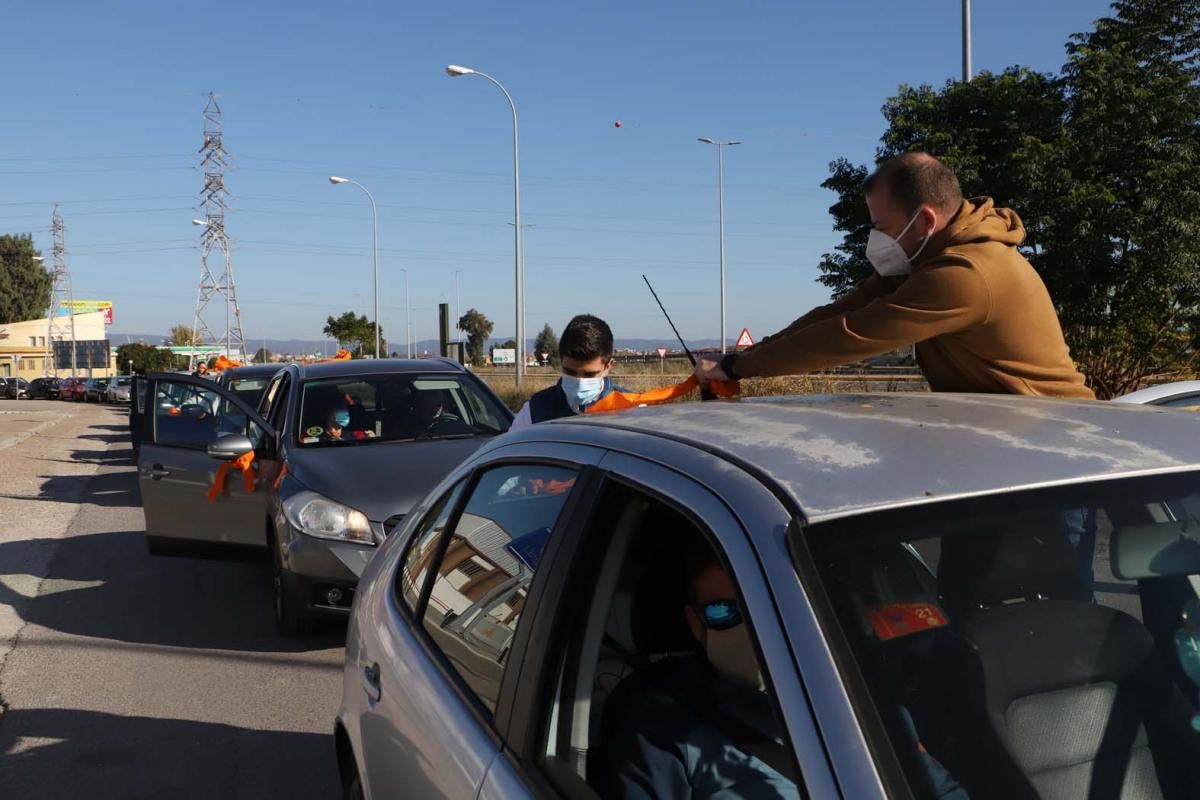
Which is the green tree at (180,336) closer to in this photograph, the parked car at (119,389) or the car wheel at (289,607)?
Result: the parked car at (119,389)

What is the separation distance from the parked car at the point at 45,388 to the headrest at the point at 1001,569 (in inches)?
3085

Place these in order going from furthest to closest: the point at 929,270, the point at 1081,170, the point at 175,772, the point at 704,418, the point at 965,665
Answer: the point at 1081,170
the point at 175,772
the point at 929,270
the point at 704,418
the point at 965,665

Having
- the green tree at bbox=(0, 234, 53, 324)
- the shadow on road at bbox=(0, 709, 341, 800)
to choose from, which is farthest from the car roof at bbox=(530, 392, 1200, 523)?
the green tree at bbox=(0, 234, 53, 324)

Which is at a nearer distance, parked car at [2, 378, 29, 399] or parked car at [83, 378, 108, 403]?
parked car at [83, 378, 108, 403]

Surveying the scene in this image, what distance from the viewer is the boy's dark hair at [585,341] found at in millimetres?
4746

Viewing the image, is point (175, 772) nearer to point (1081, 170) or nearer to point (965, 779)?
point (965, 779)

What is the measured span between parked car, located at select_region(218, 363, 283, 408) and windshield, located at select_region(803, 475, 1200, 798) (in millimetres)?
13412

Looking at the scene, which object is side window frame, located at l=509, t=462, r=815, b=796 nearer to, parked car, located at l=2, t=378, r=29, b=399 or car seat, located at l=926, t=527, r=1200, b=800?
car seat, located at l=926, t=527, r=1200, b=800

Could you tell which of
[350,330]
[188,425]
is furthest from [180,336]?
[188,425]

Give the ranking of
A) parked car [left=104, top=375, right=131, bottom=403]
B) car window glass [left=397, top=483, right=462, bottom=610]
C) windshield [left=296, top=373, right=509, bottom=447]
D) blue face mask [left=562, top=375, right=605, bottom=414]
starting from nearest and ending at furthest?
car window glass [left=397, top=483, right=462, bottom=610] < blue face mask [left=562, top=375, right=605, bottom=414] < windshield [left=296, top=373, right=509, bottom=447] < parked car [left=104, top=375, right=131, bottom=403]

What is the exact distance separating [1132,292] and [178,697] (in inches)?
509

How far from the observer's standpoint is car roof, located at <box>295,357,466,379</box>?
7980 mm

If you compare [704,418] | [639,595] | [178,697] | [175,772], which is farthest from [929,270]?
[178,697]

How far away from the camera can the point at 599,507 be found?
203 centimetres
